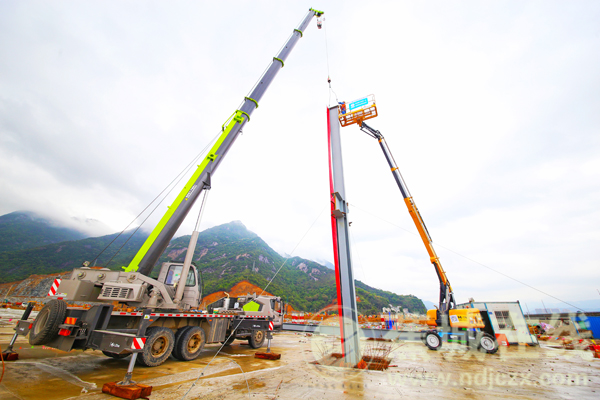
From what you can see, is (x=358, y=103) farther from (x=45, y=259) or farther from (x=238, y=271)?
(x=45, y=259)

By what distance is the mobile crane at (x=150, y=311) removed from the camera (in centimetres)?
473

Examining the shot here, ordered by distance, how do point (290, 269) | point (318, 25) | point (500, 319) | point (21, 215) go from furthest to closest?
point (21, 215) < point (290, 269) < point (318, 25) < point (500, 319)

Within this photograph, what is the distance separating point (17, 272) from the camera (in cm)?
5112

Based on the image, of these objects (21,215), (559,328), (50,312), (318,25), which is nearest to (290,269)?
(559,328)

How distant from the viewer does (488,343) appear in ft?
32.8

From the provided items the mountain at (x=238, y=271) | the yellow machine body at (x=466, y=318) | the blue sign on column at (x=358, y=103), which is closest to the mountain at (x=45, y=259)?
the mountain at (x=238, y=271)

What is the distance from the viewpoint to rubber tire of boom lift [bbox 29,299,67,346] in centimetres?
471

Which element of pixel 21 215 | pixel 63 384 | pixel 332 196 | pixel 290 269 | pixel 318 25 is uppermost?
pixel 21 215

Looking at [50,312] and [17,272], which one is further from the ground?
[17,272]

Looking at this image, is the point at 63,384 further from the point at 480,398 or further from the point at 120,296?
the point at 480,398

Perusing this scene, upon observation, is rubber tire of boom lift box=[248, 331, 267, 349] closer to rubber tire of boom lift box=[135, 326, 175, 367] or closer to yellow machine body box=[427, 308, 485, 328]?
rubber tire of boom lift box=[135, 326, 175, 367]

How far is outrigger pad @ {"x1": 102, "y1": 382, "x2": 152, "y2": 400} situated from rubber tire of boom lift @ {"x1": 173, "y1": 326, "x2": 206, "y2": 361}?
2.76 meters

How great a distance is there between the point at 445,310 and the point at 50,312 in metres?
15.1

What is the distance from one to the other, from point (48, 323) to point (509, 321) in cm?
2119
